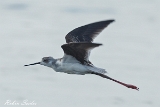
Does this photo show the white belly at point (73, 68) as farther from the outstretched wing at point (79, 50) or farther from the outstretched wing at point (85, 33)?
the outstretched wing at point (85, 33)

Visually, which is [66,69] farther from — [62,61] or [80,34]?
[80,34]

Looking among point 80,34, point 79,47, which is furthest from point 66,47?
point 80,34

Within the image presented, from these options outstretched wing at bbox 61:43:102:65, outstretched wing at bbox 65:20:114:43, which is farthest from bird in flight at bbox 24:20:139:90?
outstretched wing at bbox 65:20:114:43

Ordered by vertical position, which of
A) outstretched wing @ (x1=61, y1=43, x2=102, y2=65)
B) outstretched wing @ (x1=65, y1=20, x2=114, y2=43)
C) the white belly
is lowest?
the white belly

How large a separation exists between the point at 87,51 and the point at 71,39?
4.31ft

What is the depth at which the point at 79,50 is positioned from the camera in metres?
11.2

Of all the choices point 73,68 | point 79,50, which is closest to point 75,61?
point 73,68

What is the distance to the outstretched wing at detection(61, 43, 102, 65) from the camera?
10736 mm

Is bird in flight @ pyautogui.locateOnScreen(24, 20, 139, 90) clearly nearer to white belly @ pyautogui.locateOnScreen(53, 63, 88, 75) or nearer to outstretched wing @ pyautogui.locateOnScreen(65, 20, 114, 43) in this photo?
white belly @ pyautogui.locateOnScreen(53, 63, 88, 75)

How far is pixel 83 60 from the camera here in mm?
11594

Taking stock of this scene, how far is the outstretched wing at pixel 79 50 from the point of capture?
1074 centimetres

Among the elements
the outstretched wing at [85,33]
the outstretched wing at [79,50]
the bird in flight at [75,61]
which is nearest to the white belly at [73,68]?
the bird in flight at [75,61]

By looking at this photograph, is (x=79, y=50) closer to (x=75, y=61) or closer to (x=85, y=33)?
(x=75, y=61)

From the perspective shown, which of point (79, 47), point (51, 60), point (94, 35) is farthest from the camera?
point (94, 35)
